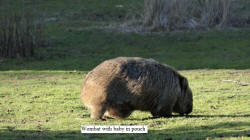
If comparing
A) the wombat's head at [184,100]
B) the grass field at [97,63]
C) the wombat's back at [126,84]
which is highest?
the wombat's back at [126,84]

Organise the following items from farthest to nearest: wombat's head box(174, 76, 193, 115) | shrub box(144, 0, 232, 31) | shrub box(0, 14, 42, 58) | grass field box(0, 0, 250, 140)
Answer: shrub box(144, 0, 232, 31) → shrub box(0, 14, 42, 58) → wombat's head box(174, 76, 193, 115) → grass field box(0, 0, 250, 140)

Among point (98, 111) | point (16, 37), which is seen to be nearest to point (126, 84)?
point (98, 111)

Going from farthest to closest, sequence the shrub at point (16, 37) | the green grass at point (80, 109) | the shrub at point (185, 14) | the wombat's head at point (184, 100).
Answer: the shrub at point (185, 14)
the shrub at point (16, 37)
the wombat's head at point (184, 100)
the green grass at point (80, 109)

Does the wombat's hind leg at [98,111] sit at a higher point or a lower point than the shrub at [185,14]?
higher

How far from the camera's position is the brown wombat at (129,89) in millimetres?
11327

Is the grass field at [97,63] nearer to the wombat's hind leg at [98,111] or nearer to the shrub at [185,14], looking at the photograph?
the wombat's hind leg at [98,111]

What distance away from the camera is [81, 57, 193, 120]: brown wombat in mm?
11327

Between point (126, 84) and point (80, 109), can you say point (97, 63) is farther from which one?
point (126, 84)

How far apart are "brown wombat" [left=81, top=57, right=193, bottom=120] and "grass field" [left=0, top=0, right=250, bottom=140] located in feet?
0.84

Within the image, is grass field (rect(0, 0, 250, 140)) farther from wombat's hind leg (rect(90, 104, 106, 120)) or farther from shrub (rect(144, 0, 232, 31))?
shrub (rect(144, 0, 232, 31))

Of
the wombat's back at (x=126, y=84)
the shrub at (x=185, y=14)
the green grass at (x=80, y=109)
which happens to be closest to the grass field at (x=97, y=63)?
the green grass at (x=80, y=109)

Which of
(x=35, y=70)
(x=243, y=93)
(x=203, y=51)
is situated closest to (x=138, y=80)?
(x=243, y=93)

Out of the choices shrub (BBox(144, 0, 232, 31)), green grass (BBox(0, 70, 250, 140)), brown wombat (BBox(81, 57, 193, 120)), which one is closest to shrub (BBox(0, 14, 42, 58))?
green grass (BBox(0, 70, 250, 140))

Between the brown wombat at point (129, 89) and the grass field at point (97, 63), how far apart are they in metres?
0.26
